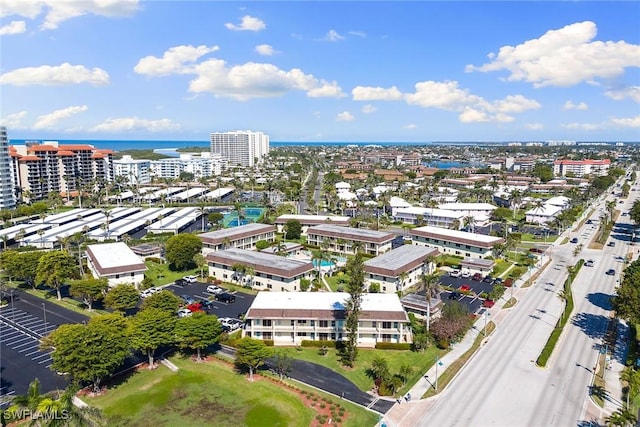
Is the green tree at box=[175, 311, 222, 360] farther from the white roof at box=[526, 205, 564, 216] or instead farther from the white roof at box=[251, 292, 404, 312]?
the white roof at box=[526, 205, 564, 216]

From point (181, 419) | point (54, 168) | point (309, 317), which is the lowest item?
point (181, 419)

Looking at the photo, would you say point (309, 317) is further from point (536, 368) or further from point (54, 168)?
point (54, 168)

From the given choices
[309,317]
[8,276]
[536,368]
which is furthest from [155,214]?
[536,368]

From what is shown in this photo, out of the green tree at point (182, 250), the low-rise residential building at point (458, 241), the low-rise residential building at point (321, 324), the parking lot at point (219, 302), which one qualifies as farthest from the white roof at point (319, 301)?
the low-rise residential building at point (458, 241)

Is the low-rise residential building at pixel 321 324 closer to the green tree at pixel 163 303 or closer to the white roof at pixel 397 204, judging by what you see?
the green tree at pixel 163 303

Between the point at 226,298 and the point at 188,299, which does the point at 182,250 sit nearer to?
the point at 188,299

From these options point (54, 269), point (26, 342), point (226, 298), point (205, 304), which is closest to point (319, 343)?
point (226, 298)
